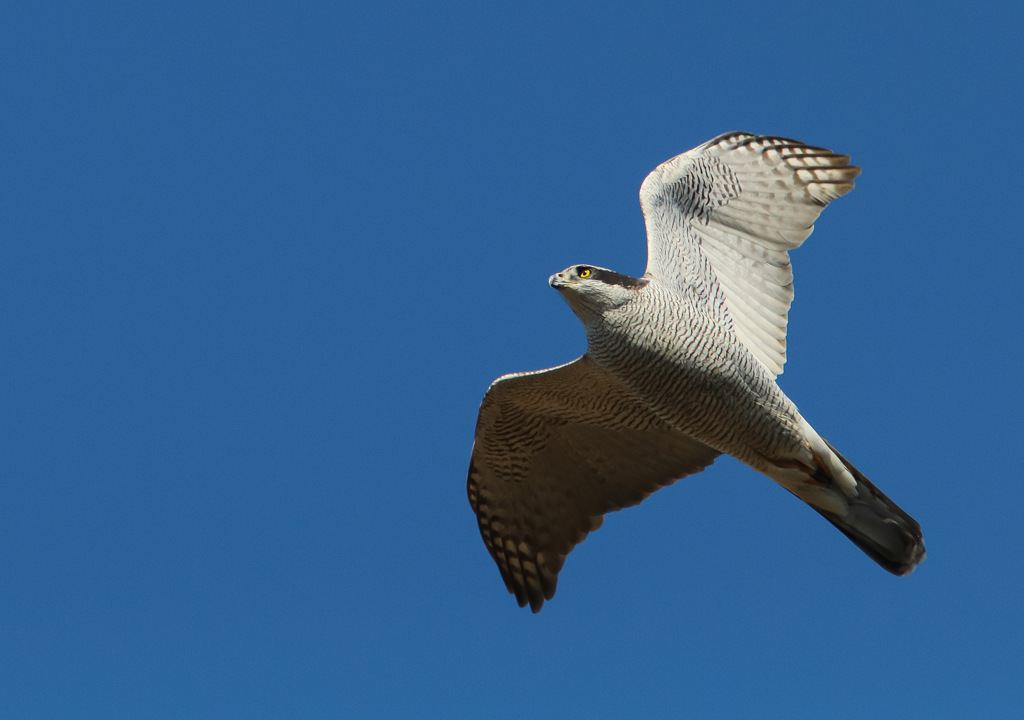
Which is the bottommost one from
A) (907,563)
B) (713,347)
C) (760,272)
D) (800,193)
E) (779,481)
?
(907,563)

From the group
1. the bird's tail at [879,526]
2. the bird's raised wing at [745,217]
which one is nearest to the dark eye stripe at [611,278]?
the bird's raised wing at [745,217]

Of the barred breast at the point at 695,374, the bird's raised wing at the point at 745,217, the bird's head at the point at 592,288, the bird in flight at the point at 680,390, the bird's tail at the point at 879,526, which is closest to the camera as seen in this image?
the bird's head at the point at 592,288

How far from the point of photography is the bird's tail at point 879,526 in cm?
986

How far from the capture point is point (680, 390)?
362 inches

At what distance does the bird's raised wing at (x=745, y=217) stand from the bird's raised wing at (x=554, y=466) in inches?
45.8

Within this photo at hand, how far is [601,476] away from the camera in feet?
35.7

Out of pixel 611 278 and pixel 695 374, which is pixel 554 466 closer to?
pixel 695 374

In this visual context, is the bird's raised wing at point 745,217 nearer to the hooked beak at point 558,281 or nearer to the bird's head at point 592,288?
the bird's head at point 592,288

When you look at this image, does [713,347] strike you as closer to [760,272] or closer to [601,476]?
[760,272]

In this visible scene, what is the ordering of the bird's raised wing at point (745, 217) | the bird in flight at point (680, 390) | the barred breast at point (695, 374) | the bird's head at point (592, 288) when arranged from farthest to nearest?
the bird's raised wing at point (745, 217) → the bird in flight at point (680, 390) → the barred breast at point (695, 374) → the bird's head at point (592, 288)

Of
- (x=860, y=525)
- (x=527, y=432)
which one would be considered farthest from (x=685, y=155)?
(x=860, y=525)

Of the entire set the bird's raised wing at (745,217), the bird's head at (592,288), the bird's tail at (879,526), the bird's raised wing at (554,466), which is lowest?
the bird's tail at (879,526)

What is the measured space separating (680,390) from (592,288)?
42.7 inches

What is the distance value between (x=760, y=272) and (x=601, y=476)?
225cm
